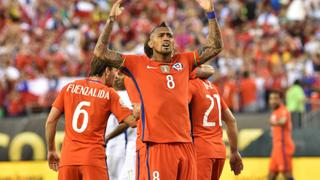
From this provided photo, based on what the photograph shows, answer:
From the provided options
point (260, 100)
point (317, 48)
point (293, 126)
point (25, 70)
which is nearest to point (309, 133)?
point (293, 126)

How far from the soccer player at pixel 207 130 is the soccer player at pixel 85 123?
748mm

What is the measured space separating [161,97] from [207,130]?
145 cm

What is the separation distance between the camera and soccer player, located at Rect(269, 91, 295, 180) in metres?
16.9

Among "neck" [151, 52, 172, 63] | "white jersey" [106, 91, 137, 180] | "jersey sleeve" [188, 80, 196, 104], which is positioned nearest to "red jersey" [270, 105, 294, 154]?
"white jersey" [106, 91, 137, 180]

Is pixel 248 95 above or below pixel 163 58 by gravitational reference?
above

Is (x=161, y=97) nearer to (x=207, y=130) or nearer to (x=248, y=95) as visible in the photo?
(x=207, y=130)

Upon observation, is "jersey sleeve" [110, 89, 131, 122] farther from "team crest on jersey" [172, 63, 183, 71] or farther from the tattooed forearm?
the tattooed forearm

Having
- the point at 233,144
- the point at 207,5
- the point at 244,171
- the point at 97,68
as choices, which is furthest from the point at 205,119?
the point at 244,171

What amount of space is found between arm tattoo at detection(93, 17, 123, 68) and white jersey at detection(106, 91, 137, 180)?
8.36 feet

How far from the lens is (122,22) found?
969 inches

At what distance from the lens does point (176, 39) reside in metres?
23.0

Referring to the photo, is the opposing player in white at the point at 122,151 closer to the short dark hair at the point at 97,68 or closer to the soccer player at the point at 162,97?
the short dark hair at the point at 97,68

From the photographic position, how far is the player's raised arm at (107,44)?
880 cm

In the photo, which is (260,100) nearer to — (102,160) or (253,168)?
(253,168)
